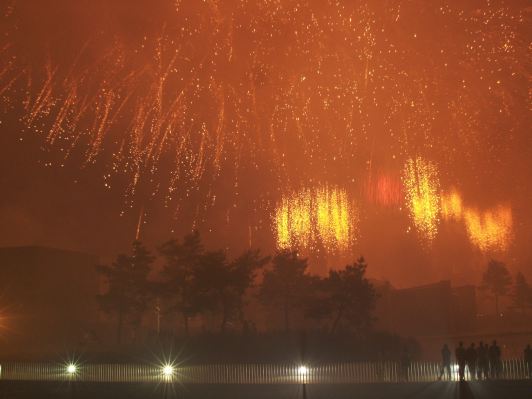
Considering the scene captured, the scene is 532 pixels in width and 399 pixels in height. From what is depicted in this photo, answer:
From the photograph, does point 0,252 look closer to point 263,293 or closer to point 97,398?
point 263,293

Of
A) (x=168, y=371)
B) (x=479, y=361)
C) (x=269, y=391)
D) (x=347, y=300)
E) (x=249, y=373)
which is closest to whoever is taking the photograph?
(x=479, y=361)

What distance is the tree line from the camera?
46.8 meters

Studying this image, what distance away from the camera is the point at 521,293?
80.3 meters

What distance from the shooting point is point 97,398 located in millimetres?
26688

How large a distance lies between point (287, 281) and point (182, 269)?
30.9 ft

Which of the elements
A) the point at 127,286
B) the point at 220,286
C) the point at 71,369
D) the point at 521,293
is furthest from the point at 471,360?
the point at 521,293

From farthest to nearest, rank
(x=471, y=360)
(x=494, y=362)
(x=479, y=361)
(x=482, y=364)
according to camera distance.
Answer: (x=479, y=361) < (x=482, y=364) < (x=494, y=362) < (x=471, y=360)

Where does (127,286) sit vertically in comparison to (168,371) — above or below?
above

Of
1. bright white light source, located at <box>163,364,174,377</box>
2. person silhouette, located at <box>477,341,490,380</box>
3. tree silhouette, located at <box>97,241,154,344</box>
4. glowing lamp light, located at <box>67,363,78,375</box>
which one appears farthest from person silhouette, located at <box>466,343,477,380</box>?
tree silhouette, located at <box>97,241,154,344</box>

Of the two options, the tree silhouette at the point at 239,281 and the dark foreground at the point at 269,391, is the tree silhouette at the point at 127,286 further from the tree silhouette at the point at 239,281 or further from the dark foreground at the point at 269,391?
the dark foreground at the point at 269,391

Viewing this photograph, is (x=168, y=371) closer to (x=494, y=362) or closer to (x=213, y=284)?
(x=494, y=362)

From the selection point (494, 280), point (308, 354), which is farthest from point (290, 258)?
point (494, 280)

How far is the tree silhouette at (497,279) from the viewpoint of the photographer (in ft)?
279

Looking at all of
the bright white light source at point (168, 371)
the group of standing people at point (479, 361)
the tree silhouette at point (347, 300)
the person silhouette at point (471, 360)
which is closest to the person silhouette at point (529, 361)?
the group of standing people at point (479, 361)
